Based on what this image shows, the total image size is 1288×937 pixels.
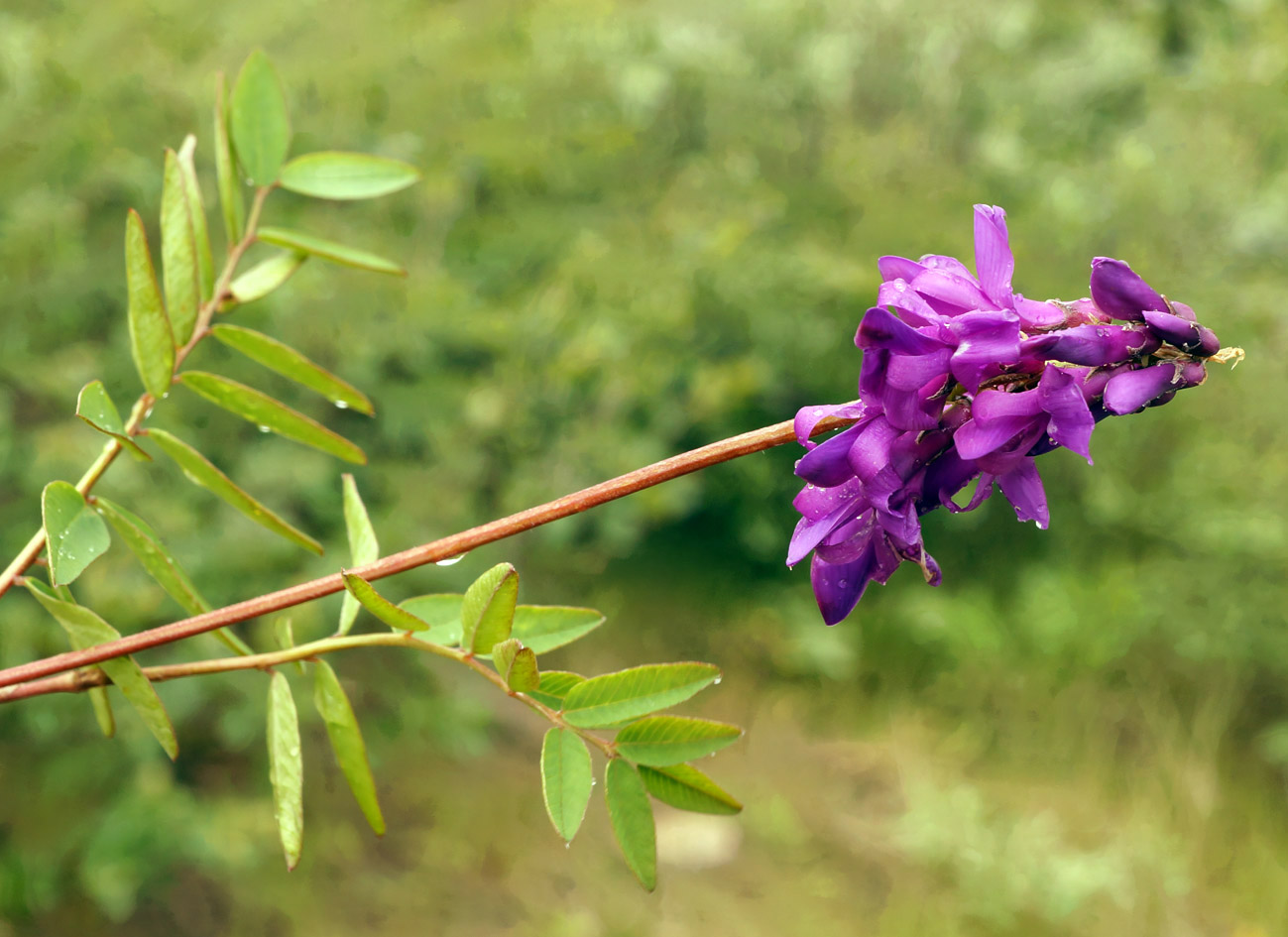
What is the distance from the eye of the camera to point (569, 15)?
4125 mm

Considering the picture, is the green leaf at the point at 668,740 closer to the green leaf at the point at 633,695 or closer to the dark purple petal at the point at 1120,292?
the green leaf at the point at 633,695

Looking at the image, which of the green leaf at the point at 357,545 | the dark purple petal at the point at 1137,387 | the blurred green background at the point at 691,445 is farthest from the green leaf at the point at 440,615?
the blurred green background at the point at 691,445

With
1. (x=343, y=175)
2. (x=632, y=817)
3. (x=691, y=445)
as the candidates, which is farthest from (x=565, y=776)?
(x=691, y=445)

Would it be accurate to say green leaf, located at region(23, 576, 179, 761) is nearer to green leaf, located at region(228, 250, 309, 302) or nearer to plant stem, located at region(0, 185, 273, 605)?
plant stem, located at region(0, 185, 273, 605)

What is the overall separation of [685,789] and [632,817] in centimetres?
3

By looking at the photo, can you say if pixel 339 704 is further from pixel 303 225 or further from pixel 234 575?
pixel 303 225

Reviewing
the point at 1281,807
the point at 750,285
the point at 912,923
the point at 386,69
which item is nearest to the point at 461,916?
the point at 912,923

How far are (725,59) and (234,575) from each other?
273cm

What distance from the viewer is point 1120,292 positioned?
456 mm

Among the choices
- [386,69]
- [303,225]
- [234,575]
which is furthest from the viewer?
[386,69]

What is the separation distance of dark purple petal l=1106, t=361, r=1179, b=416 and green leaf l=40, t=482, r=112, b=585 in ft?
1.56

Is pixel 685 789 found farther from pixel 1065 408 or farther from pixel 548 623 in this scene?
pixel 1065 408

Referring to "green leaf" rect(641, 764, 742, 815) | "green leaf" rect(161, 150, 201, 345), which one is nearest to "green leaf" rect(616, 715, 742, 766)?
"green leaf" rect(641, 764, 742, 815)

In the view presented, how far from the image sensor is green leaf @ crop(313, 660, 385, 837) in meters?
0.57
